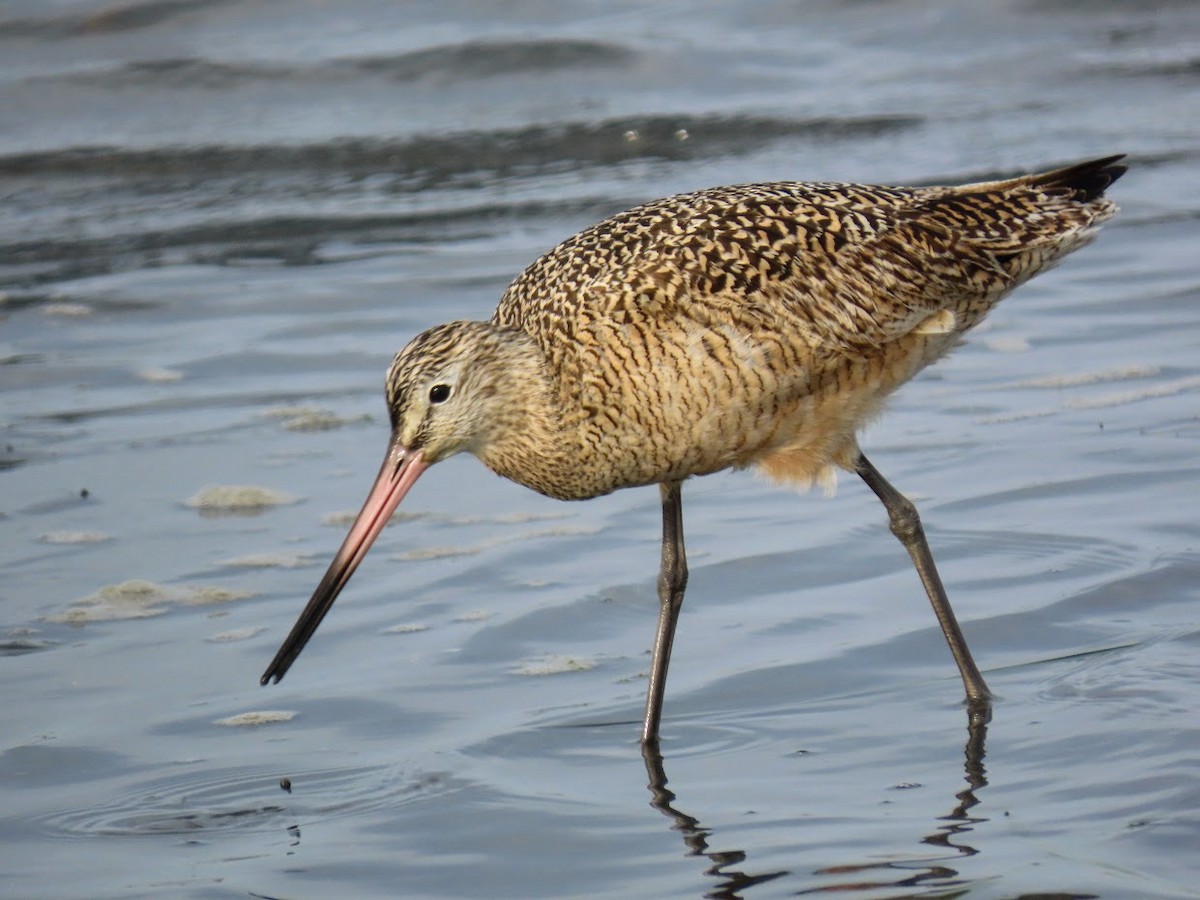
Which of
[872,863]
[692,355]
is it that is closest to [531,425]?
[692,355]

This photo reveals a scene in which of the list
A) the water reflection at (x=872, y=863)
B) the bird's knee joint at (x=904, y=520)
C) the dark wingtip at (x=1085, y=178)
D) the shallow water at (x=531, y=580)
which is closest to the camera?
the water reflection at (x=872, y=863)

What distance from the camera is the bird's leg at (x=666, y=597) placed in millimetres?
4582

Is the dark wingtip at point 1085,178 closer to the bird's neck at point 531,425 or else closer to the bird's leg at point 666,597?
the bird's leg at point 666,597

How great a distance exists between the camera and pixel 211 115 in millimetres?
11781

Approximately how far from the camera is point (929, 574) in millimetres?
4961

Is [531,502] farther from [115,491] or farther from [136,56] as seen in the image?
[136,56]

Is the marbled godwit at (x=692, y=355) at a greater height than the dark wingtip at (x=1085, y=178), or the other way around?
the dark wingtip at (x=1085, y=178)

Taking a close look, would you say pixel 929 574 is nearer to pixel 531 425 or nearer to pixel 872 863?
pixel 531 425

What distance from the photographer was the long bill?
455cm

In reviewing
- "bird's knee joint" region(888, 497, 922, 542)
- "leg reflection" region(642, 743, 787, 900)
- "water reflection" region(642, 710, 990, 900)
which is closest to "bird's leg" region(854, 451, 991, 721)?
"bird's knee joint" region(888, 497, 922, 542)

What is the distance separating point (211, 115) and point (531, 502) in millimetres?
6287

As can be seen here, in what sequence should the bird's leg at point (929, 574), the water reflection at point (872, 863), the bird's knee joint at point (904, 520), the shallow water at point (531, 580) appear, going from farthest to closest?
the bird's knee joint at point (904, 520), the bird's leg at point (929, 574), the shallow water at point (531, 580), the water reflection at point (872, 863)

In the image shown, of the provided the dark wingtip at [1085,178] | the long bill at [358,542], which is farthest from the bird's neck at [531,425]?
the dark wingtip at [1085,178]

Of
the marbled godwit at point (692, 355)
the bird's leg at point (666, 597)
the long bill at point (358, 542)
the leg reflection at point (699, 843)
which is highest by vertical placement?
the marbled godwit at point (692, 355)
